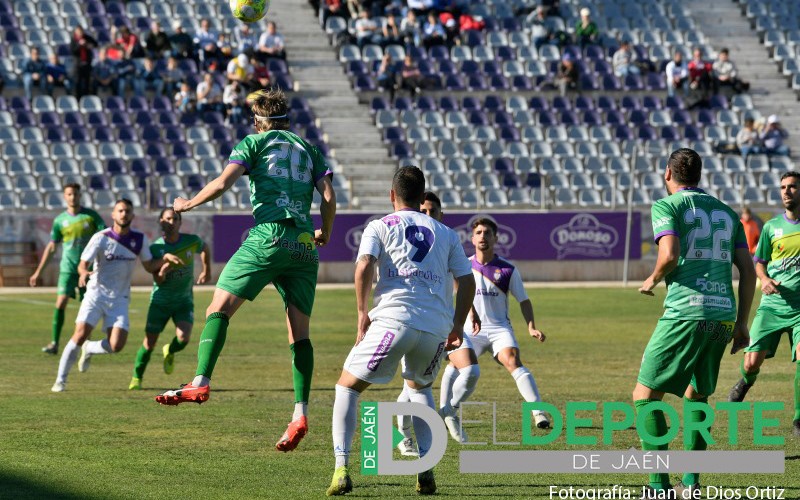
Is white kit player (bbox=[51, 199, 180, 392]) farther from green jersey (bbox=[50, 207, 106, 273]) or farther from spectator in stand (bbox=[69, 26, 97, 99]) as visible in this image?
spectator in stand (bbox=[69, 26, 97, 99])

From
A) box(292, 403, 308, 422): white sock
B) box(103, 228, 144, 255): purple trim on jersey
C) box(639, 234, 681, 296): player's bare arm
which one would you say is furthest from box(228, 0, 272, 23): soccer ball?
box(639, 234, 681, 296): player's bare arm

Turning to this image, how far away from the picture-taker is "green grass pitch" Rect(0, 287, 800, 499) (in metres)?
8.88

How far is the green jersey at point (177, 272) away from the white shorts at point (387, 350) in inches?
286

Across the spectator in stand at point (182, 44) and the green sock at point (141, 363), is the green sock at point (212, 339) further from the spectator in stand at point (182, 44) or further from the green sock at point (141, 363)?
the spectator in stand at point (182, 44)

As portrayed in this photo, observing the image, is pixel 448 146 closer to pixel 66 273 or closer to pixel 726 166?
pixel 726 166

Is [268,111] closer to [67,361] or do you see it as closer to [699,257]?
[699,257]

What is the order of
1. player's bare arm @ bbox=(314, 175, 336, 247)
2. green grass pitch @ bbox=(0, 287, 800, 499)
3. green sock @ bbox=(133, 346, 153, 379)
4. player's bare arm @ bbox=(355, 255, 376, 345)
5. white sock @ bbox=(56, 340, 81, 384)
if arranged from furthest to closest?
green sock @ bbox=(133, 346, 153, 379)
white sock @ bbox=(56, 340, 81, 384)
player's bare arm @ bbox=(314, 175, 336, 247)
green grass pitch @ bbox=(0, 287, 800, 499)
player's bare arm @ bbox=(355, 255, 376, 345)

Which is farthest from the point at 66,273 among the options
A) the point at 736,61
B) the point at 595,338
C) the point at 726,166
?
the point at 736,61

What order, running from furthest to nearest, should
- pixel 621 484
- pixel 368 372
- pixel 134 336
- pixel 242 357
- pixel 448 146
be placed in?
pixel 448 146, pixel 134 336, pixel 242 357, pixel 621 484, pixel 368 372

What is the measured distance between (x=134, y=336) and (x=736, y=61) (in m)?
28.6

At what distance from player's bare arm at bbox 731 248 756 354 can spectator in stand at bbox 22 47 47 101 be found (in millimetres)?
29953

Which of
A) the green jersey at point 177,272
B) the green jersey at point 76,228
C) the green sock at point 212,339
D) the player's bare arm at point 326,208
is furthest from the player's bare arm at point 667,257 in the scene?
the green jersey at point 76,228

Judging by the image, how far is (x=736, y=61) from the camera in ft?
145

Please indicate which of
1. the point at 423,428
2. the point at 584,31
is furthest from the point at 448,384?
the point at 584,31
